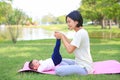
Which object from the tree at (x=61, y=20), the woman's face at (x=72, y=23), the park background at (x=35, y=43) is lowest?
the tree at (x=61, y=20)

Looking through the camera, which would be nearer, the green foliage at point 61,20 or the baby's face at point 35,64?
the baby's face at point 35,64

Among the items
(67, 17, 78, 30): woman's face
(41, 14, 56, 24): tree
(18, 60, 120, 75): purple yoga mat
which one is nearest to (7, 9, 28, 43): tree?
(18, 60, 120, 75): purple yoga mat

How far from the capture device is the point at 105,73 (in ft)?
18.7

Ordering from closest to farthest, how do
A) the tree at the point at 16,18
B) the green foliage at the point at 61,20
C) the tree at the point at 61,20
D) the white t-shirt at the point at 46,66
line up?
the white t-shirt at the point at 46,66 < the tree at the point at 16,18 < the green foliage at the point at 61,20 < the tree at the point at 61,20

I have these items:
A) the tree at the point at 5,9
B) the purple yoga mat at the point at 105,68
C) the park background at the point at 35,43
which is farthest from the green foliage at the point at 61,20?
the purple yoga mat at the point at 105,68

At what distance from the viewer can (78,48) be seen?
564 cm

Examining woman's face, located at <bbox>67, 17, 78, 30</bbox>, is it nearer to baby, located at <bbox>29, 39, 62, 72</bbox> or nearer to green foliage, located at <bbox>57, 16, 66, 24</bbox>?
baby, located at <bbox>29, 39, 62, 72</bbox>

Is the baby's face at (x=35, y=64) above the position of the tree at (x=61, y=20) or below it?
above

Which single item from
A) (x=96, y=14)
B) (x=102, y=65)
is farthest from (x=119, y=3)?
(x=96, y=14)

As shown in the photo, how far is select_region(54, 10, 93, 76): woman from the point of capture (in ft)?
18.1

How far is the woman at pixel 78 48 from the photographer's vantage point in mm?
5527

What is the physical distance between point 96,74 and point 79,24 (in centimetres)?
96

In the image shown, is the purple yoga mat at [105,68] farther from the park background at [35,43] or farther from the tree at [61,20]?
the tree at [61,20]

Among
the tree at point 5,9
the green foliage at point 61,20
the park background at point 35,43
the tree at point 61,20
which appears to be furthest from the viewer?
the tree at point 61,20
